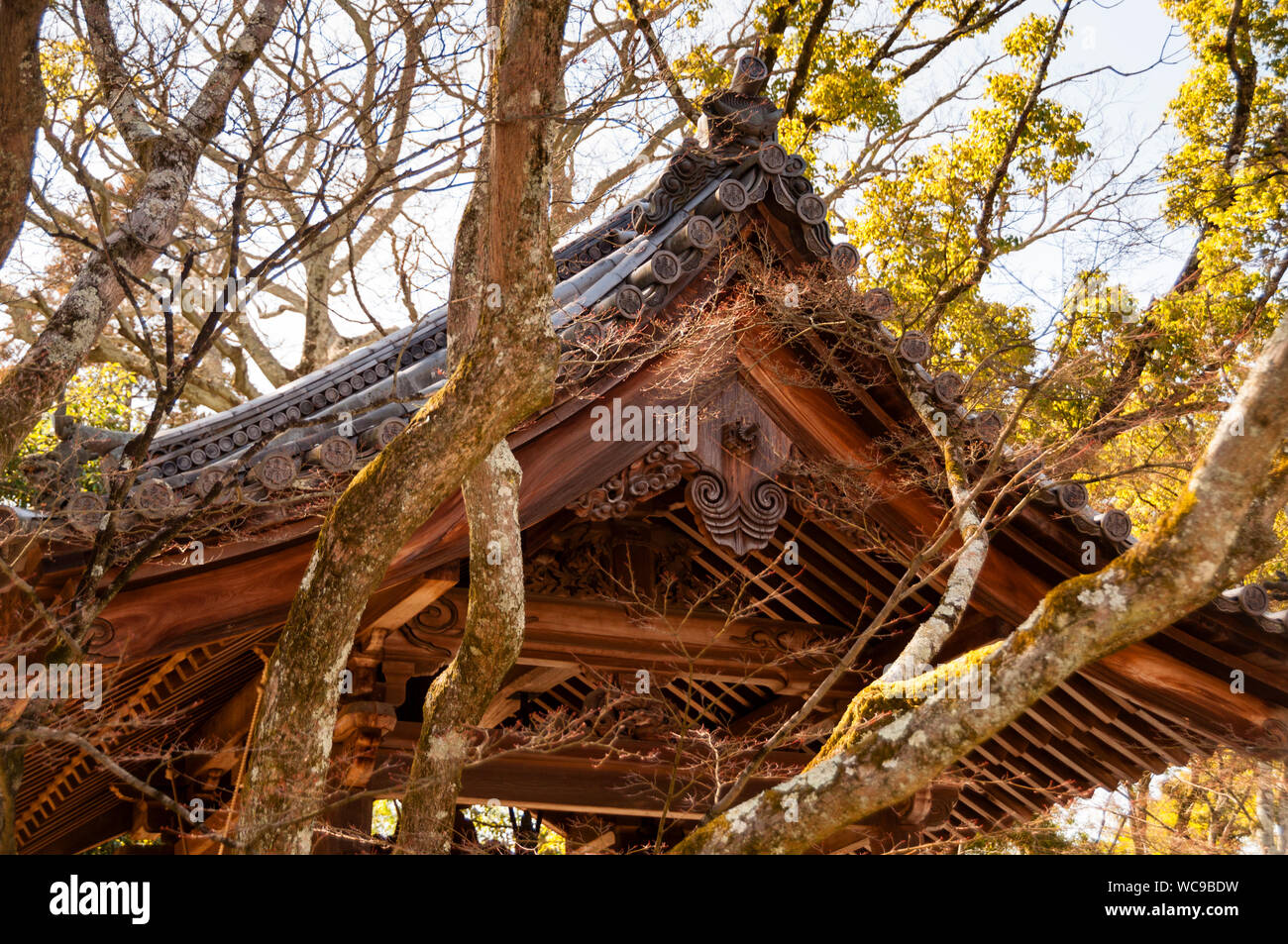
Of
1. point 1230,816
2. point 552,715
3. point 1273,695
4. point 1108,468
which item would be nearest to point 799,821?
point 552,715

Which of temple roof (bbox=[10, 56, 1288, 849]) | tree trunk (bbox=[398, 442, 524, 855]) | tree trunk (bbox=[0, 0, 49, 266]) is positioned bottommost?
tree trunk (bbox=[398, 442, 524, 855])

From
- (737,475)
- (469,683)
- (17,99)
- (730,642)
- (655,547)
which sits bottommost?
(469,683)

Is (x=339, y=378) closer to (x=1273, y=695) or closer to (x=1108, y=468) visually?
(x=1273, y=695)

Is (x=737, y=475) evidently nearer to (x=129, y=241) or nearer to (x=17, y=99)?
(x=129, y=241)

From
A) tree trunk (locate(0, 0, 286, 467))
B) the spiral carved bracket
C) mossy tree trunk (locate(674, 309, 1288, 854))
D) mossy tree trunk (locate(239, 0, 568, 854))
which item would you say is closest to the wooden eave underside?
the spiral carved bracket

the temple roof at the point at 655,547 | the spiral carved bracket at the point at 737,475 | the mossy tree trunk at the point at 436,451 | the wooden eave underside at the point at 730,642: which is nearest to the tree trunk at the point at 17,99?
the temple roof at the point at 655,547

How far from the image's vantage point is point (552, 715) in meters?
5.16

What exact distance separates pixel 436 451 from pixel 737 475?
256 cm

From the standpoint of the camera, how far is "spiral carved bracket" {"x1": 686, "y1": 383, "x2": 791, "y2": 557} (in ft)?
20.4

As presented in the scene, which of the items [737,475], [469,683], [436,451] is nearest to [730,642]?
[737,475]

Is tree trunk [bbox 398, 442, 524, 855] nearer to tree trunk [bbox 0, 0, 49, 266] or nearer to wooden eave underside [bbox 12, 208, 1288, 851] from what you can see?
wooden eave underside [bbox 12, 208, 1288, 851]

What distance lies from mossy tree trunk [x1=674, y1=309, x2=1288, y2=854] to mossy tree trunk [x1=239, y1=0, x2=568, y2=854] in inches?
48.2

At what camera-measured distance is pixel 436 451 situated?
4.04 m

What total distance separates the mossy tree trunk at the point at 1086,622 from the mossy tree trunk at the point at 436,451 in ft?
4.02
